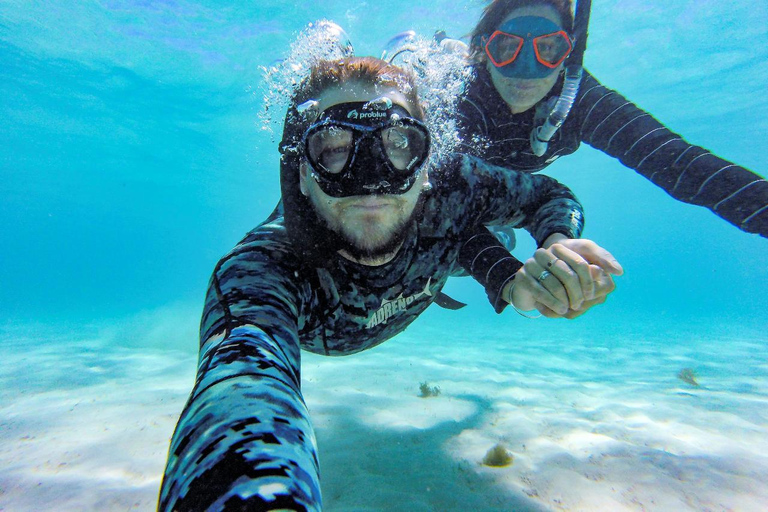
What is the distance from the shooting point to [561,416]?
4.97m

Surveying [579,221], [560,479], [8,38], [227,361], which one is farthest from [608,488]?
[8,38]

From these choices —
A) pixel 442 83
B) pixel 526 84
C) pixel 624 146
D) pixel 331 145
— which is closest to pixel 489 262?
pixel 331 145

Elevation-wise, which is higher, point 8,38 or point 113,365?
point 8,38

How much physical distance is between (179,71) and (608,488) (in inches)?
955

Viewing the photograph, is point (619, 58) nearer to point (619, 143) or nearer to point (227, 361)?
point (619, 143)

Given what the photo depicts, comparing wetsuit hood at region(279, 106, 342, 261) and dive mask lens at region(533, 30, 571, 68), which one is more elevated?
dive mask lens at region(533, 30, 571, 68)

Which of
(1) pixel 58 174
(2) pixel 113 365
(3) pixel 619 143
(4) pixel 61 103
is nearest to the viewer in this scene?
(3) pixel 619 143

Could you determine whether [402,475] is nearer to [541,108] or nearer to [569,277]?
[569,277]

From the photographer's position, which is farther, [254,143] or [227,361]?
[254,143]

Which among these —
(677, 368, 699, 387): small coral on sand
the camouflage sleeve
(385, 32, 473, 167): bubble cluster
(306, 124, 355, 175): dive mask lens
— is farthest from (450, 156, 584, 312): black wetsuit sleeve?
(677, 368, 699, 387): small coral on sand

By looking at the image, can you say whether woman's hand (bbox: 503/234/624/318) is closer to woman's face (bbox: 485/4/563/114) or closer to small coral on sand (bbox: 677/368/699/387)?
woman's face (bbox: 485/4/563/114)

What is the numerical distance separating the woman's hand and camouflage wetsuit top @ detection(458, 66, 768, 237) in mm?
2061

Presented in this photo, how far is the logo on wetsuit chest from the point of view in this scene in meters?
2.88

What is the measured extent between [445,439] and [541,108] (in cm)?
439
